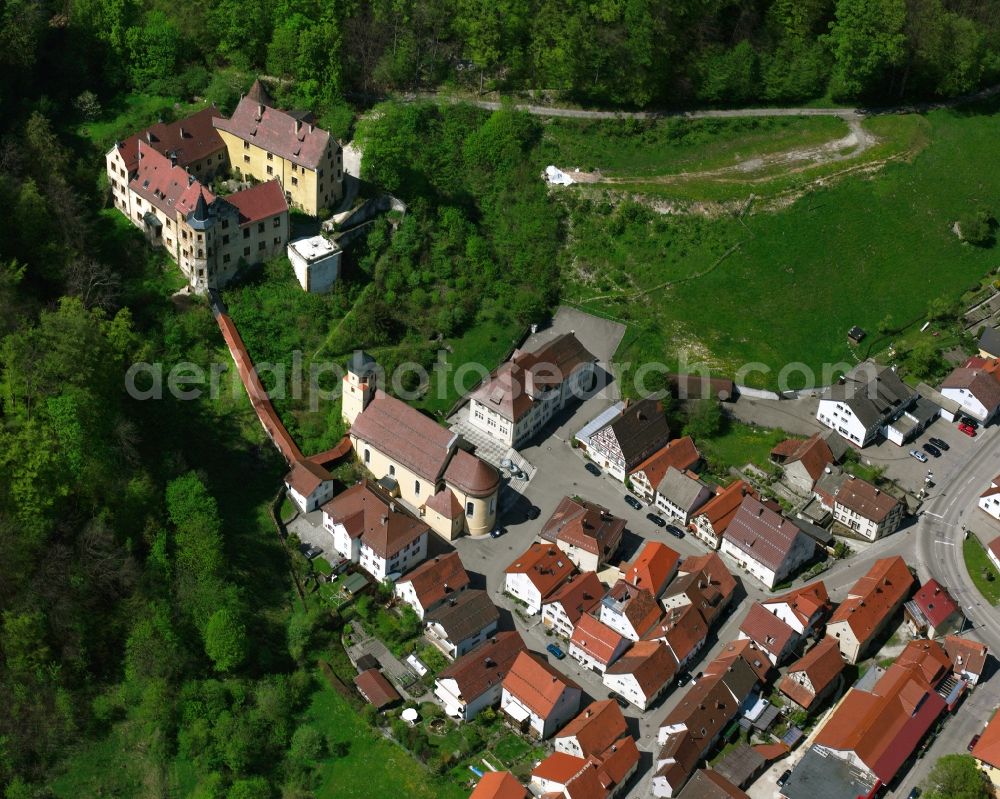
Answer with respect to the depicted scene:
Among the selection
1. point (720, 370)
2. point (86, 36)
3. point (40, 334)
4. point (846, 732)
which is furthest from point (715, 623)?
point (86, 36)

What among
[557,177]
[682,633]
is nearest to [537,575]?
[682,633]

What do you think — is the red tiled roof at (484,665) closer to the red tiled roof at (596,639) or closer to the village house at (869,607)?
the red tiled roof at (596,639)

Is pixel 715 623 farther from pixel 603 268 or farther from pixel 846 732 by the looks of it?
pixel 603 268

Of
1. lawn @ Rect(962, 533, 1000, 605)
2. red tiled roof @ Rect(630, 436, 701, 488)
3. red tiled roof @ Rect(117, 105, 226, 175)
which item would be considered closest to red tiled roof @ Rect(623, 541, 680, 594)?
red tiled roof @ Rect(630, 436, 701, 488)

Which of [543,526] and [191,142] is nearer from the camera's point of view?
[543,526]

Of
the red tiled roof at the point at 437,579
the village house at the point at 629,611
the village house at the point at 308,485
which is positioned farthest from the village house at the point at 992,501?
the village house at the point at 308,485
